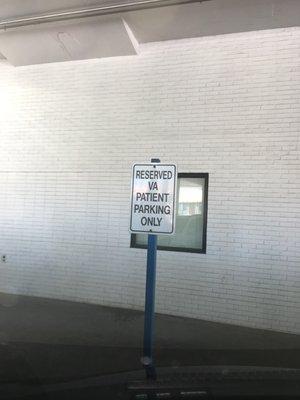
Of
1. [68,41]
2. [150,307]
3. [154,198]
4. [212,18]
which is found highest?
[212,18]

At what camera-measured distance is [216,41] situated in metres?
8.20

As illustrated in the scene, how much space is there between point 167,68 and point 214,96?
0.96 meters

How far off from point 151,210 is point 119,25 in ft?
13.6

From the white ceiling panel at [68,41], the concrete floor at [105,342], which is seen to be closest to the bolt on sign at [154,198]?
the concrete floor at [105,342]

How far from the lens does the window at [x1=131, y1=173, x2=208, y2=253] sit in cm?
818

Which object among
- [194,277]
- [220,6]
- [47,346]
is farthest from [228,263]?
[220,6]

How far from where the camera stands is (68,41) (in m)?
8.73

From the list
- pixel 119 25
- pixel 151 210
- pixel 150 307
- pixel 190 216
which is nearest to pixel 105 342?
pixel 150 307

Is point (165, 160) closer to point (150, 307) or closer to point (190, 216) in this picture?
point (190, 216)

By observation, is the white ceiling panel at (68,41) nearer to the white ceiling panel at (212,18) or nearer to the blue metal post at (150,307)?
the white ceiling panel at (212,18)

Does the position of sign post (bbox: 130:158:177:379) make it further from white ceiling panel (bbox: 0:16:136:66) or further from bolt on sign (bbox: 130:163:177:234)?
white ceiling panel (bbox: 0:16:136:66)

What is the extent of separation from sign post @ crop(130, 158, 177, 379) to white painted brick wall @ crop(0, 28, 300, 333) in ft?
9.67

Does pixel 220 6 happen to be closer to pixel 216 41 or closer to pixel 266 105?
pixel 216 41

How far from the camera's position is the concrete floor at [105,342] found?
211 inches
